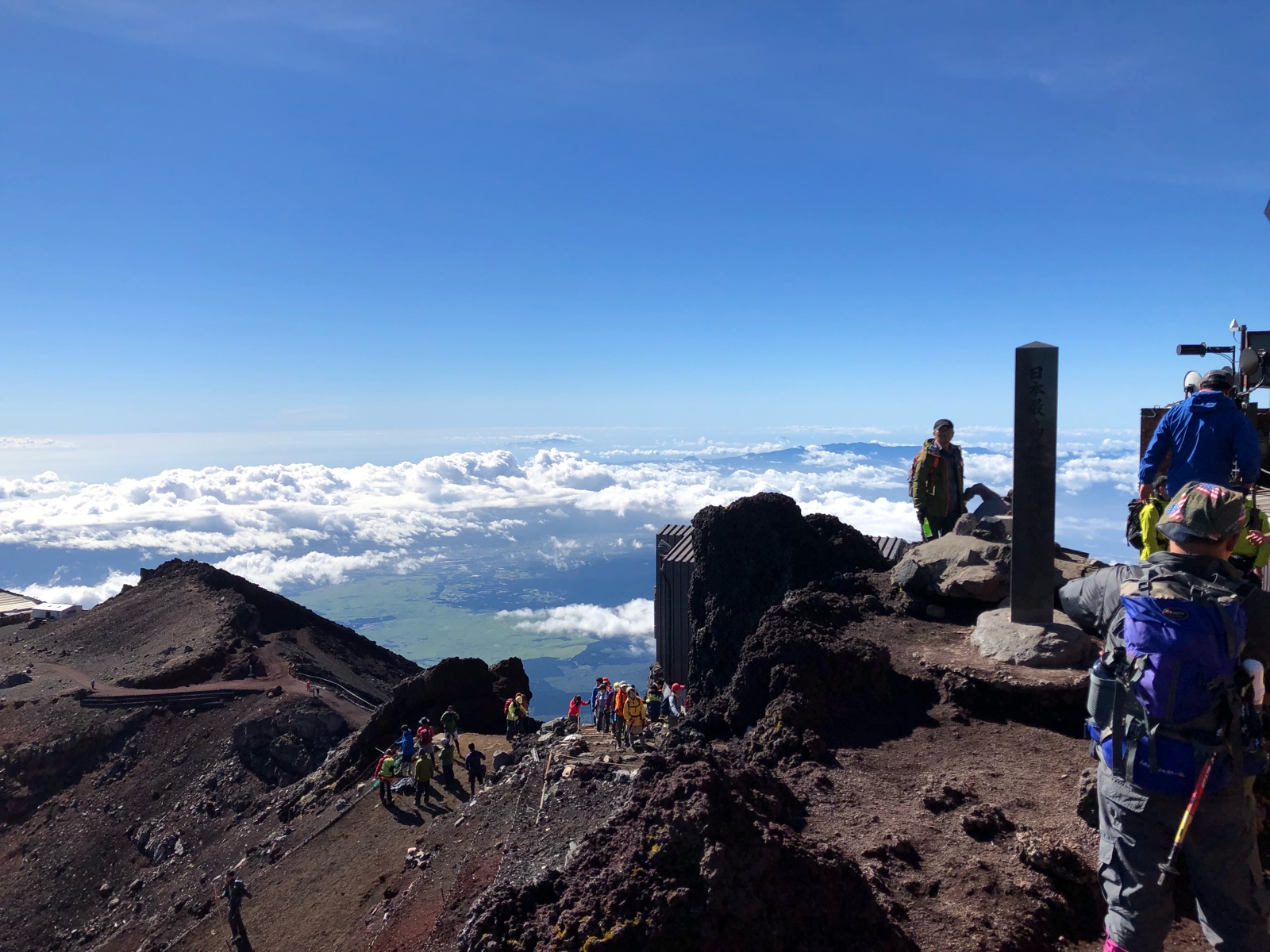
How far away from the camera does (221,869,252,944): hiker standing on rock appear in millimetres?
10492

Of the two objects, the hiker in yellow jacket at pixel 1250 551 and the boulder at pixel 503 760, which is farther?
the boulder at pixel 503 760

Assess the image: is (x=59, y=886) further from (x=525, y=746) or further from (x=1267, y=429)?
(x=1267, y=429)

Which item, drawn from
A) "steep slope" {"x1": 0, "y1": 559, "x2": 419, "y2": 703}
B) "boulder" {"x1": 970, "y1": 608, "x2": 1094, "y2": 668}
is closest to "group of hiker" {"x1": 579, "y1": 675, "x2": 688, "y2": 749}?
"boulder" {"x1": 970, "y1": 608, "x2": 1094, "y2": 668}

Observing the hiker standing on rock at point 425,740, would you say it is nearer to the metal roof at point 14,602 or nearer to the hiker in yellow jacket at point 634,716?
the hiker in yellow jacket at point 634,716

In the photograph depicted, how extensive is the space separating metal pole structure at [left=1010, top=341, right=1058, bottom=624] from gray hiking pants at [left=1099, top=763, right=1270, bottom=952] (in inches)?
148

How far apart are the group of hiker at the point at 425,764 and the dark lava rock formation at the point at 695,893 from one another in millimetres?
10287

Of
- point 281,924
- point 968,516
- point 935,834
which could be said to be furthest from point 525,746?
point 935,834

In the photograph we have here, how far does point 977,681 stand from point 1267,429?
280 inches

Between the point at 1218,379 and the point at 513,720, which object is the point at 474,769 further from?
the point at 1218,379

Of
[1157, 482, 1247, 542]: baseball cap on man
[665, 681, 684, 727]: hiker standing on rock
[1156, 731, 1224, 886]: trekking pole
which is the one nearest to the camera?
[1156, 731, 1224, 886]: trekking pole

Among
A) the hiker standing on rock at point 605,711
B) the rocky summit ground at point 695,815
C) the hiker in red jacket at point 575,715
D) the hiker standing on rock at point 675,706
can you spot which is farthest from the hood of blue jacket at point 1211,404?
the hiker in red jacket at point 575,715

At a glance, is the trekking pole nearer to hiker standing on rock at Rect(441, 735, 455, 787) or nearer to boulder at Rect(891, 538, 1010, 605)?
boulder at Rect(891, 538, 1010, 605)

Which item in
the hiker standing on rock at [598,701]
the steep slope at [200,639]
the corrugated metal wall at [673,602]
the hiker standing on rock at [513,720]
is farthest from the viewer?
the steep slope at [200,639]

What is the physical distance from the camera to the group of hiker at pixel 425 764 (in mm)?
13258
